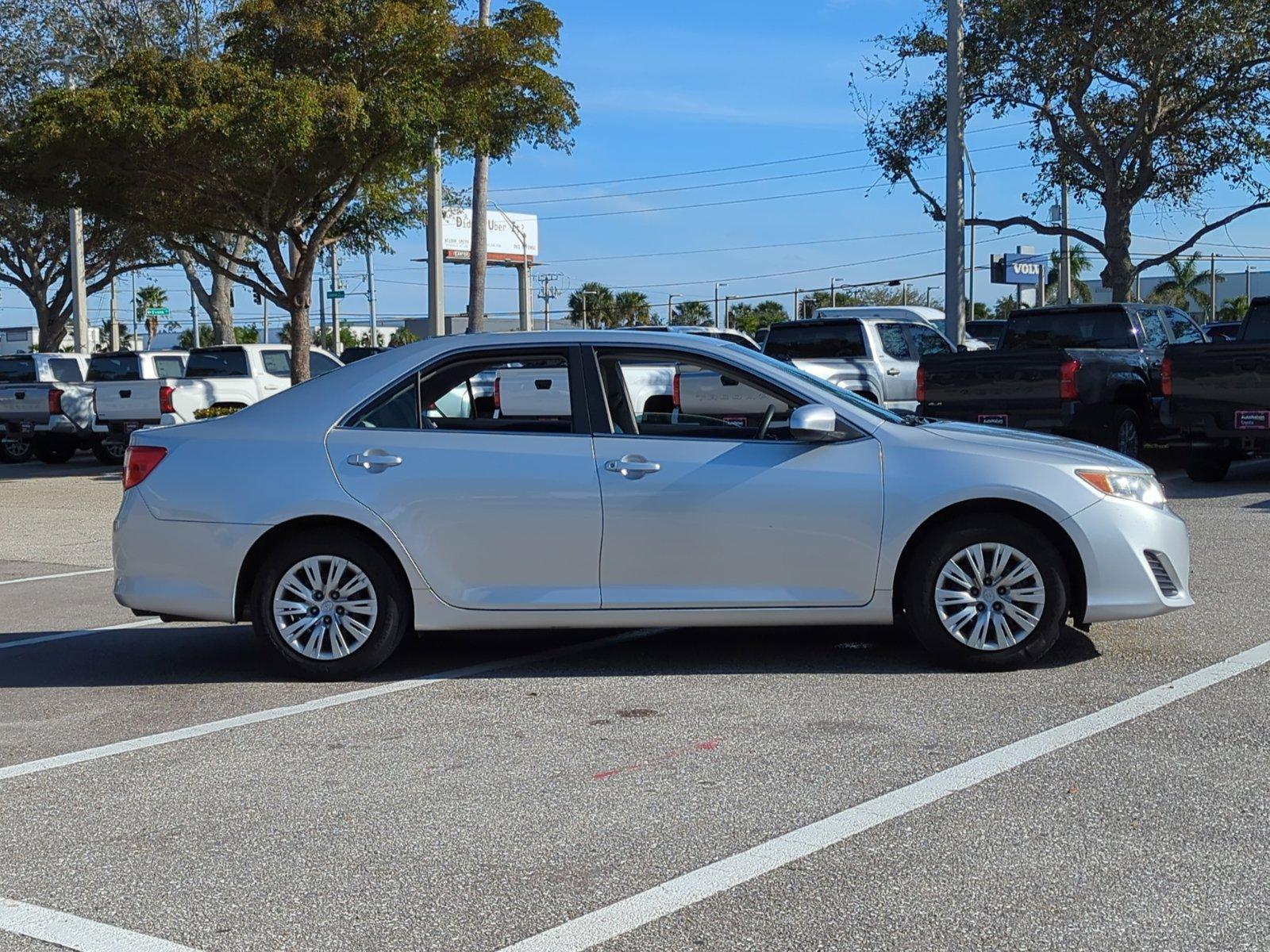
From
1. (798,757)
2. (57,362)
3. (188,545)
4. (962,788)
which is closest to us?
(962,788)

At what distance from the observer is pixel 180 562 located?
7141 mm

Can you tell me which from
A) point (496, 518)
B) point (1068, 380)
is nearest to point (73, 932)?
point (496, 518)

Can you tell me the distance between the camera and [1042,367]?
15.1m

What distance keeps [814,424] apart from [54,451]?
826 inches

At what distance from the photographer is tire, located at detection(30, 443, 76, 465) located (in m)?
24.8

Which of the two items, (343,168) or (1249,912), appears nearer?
(1249,912)

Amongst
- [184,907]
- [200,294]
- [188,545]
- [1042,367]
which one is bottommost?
[184,907]

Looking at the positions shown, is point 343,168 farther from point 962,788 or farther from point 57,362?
point 962,788

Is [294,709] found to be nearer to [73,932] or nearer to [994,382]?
[73,932]

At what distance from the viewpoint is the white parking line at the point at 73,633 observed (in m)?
8.52

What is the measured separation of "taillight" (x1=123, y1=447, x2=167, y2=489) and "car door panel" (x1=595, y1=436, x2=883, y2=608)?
2161mm

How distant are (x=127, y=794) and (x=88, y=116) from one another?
1830cm

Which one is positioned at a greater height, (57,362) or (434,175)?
(434,175)

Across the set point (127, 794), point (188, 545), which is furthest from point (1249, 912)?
point (188, 545)
